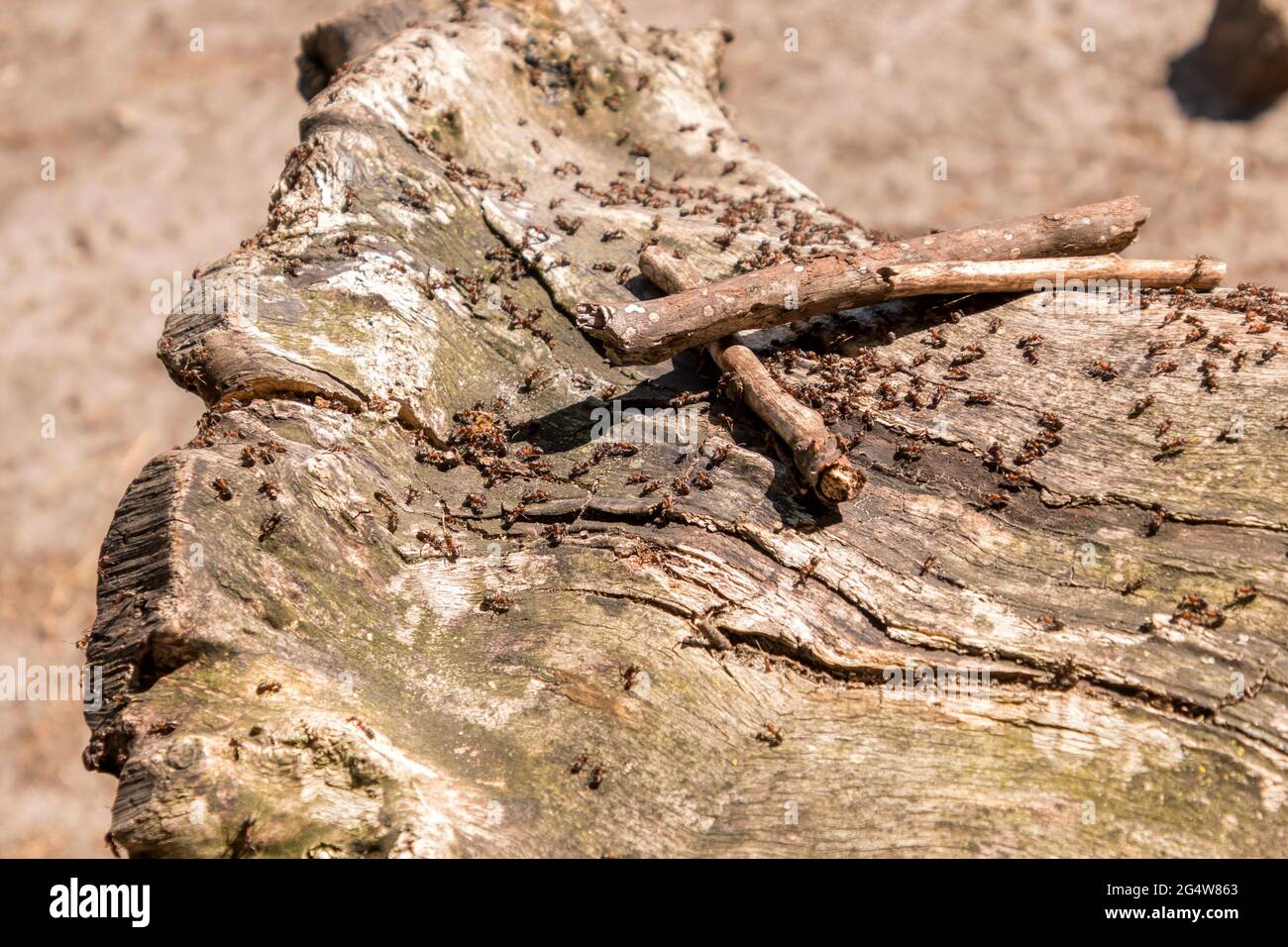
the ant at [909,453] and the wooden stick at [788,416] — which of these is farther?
the ant at [909,453]

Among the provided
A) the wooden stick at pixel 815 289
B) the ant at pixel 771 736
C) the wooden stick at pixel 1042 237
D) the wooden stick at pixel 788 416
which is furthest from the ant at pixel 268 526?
the wooden stick at pixel 1042 237

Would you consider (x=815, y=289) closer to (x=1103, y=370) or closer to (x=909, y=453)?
(x=909, y=453)

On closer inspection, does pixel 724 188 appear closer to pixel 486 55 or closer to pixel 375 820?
pixel 486 55

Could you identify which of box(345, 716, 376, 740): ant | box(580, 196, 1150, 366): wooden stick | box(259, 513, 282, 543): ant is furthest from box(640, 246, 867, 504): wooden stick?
box(259, 513, 282, 543): ant

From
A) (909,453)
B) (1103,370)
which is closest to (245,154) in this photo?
(909,453)

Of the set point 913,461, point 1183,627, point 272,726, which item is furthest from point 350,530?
point 1183,627

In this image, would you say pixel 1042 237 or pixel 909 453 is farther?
pixel 1042 237

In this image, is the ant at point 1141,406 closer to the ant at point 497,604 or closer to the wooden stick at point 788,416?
the wooden stick at point 788,416
